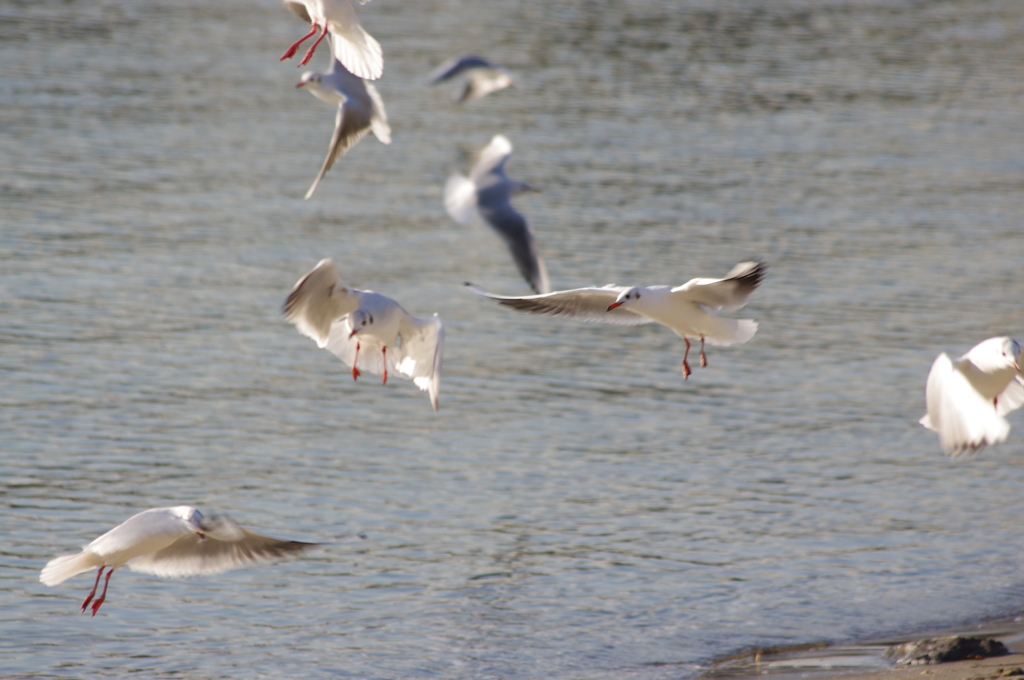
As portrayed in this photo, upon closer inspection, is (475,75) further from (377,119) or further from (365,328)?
(365,328)

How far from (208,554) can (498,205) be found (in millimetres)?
3886

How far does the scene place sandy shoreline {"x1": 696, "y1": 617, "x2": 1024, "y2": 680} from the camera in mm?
7457

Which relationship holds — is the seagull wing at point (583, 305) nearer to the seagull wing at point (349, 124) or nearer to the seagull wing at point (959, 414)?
the seagull wing at point (959, 414)

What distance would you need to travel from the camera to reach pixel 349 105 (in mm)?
10227

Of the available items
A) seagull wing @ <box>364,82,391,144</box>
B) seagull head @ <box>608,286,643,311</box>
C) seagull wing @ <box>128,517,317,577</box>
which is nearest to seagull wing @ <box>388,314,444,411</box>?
seagull head @ <box>608,286,643,311</box>

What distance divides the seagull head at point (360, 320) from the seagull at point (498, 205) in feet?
5.68

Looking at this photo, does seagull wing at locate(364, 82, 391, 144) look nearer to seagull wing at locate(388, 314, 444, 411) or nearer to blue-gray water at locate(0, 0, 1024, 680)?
seagull wing at locate(388, 314, 444, 411)

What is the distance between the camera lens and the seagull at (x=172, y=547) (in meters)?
7.04

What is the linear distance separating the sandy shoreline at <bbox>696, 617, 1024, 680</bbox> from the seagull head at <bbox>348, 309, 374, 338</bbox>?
273 cm

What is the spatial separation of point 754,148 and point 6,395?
45.1ft

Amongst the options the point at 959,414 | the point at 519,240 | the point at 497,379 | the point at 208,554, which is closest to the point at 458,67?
the point at 497,379

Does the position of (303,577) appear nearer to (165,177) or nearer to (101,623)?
(101,623)

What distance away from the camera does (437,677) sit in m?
8.34

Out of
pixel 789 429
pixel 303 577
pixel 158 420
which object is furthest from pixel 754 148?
pixel 303 577
